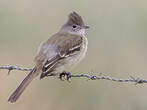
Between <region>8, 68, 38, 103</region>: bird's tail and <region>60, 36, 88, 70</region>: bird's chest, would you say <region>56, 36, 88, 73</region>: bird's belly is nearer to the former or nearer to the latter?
<region>60, 36, 88, 70</region>: bird's chest

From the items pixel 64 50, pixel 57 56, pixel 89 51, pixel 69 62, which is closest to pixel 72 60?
pixel 69 62

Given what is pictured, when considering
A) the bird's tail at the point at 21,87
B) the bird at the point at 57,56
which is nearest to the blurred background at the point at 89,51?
the bird at the point at 57,56

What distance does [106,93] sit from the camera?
955cm

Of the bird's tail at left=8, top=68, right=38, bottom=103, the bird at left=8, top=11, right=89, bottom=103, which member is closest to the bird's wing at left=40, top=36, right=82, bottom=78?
the bird at left=8, top=11, right=89, bottom=103

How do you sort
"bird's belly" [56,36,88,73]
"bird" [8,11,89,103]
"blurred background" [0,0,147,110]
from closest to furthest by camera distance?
"bird" [8,11,89,103] → "bird's belly" [56,36,88,73] → "blurred background" [0,0,147,110]

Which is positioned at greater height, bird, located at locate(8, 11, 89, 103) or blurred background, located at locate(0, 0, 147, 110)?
bird, located at locate(8, 11, 89, 103)

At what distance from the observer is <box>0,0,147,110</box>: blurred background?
374 inches

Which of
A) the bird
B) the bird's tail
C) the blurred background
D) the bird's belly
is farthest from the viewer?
the blurred background

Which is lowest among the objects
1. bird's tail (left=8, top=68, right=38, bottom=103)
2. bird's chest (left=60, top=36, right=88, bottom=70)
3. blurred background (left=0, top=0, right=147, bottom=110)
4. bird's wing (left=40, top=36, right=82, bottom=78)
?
blurred background (left=0, top=0, right=147, bottom=110)

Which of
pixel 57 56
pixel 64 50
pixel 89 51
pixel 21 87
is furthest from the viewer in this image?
pixel 89 51

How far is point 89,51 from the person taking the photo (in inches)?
404

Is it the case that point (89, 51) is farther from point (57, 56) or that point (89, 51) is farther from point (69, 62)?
point (57, 56)

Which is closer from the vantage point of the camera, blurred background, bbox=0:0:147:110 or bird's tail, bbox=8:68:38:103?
bird's tail, bbox=8:68:38:103

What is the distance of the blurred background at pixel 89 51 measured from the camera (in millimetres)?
9508
